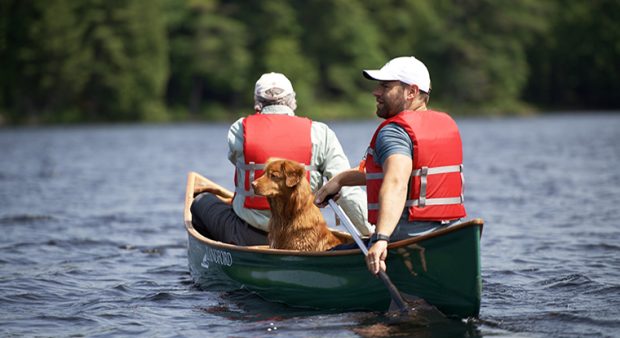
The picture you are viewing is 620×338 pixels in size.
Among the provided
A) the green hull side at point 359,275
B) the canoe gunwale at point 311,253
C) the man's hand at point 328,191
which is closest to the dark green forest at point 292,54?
the canoe gunwale at point 311,253

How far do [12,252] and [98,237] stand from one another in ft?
4.64

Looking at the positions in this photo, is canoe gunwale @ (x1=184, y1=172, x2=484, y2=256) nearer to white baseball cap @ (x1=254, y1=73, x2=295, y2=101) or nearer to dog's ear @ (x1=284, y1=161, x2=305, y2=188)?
dog's ear @ (x1=284, y1=161, x2=305, y2=188)

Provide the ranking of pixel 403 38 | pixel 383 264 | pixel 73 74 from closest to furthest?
1. pixel 383 264
2. pixel 73 74
3. pixel 403 38

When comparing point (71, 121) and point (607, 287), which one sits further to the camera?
point (71, 121)

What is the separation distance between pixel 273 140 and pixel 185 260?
327 cm

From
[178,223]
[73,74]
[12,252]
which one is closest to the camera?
[12,252]

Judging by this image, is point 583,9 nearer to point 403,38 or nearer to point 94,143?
point 403,38

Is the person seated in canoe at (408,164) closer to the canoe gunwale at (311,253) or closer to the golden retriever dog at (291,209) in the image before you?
the canoe gunwale at (311,253)

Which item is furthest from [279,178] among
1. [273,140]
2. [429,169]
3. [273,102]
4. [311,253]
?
[429,169]

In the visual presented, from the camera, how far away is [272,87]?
291 inches

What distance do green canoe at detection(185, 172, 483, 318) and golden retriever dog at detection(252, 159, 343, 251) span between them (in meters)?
0.17

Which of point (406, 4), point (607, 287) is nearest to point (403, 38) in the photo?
Answer: point (406, 4)

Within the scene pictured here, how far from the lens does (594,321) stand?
6.51 meters

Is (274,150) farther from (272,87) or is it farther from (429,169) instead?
(429,169)
